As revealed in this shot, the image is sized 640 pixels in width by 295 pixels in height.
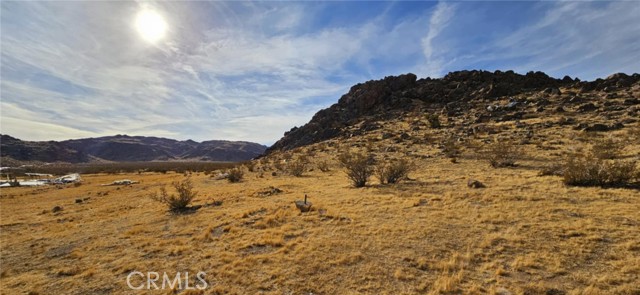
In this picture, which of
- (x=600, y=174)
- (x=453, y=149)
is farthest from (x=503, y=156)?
(x=600, y=174)

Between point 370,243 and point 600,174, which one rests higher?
point 600,174

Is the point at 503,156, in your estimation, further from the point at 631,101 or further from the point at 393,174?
the point at 631,101

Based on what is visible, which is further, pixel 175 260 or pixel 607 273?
pixel 175 260

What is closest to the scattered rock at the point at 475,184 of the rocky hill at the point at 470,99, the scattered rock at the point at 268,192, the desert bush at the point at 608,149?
the desert bush at the point at 608,149

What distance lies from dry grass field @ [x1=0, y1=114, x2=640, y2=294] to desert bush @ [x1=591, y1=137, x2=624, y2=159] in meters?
4.63

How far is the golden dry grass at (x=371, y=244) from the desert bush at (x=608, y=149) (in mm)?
5133

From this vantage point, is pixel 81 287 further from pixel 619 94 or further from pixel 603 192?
pixel 619 94

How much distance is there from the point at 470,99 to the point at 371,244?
5114 centimetres

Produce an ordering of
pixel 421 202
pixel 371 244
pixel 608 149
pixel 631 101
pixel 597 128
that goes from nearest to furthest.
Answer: pixel 371 244, pixel 421 202, pixel 608 149, pixel 597 128, pixel 631 101

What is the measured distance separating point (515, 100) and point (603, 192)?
121 ft

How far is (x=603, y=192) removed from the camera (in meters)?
10.6

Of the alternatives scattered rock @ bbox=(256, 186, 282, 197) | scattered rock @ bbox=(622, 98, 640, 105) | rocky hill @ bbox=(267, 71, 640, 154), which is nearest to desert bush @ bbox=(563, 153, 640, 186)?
scattered rock @ bbox=(256, 186, 282, 197)

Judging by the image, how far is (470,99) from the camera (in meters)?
51.0

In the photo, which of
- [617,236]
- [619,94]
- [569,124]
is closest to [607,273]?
[617,236]
